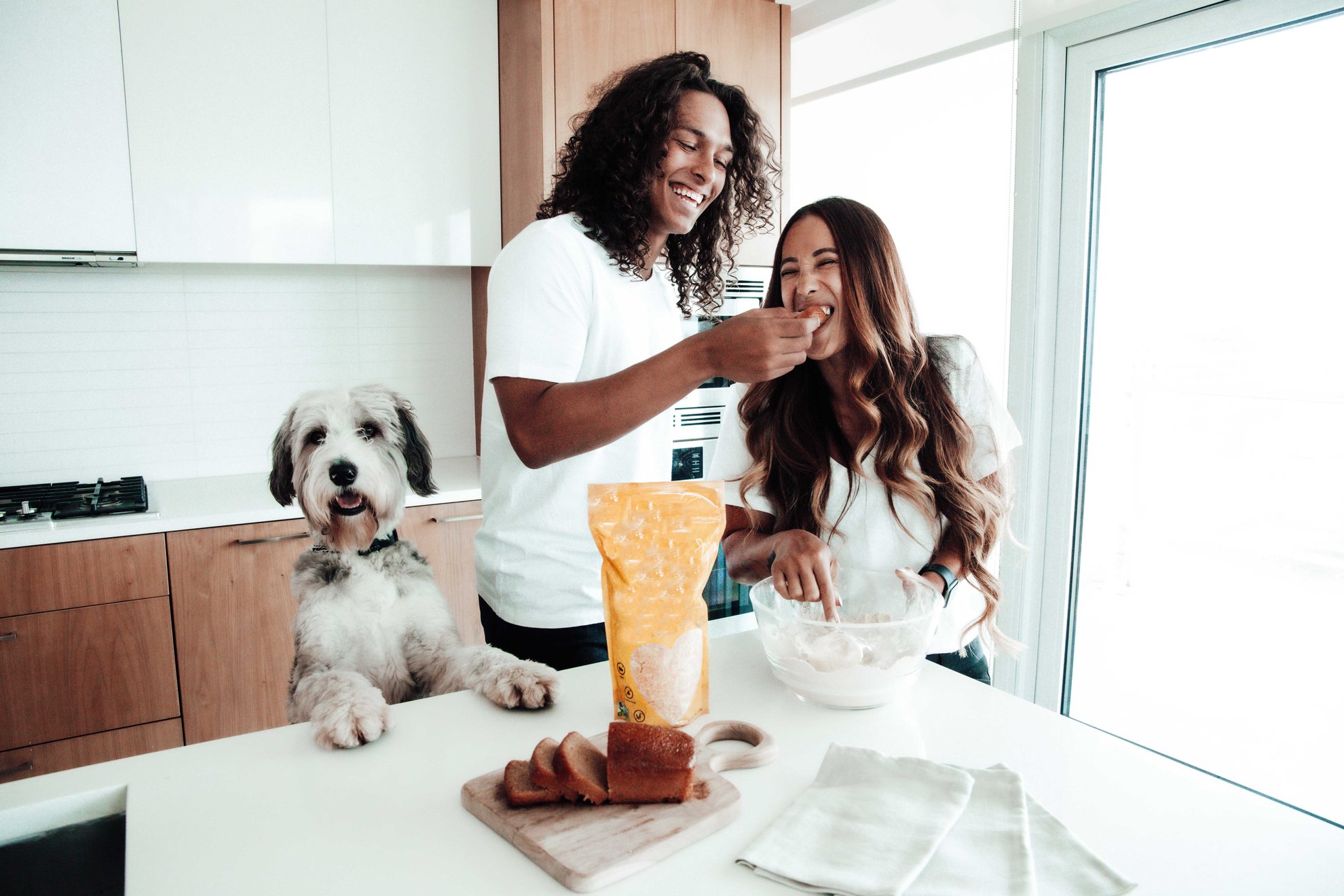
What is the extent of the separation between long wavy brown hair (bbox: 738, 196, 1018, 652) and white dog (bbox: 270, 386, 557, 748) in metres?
0.58

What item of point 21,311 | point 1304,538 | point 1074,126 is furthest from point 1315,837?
point 21,311

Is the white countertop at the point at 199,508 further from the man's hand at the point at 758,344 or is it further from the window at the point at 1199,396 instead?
the window at the point at 1199,396

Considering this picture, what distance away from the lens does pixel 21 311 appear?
97.7 inches

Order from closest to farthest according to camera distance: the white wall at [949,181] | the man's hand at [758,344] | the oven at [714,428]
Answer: the man's hand at [758,344]
the white wall at [949,181]
the oven at [714,428]

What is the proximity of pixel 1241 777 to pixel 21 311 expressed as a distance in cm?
344

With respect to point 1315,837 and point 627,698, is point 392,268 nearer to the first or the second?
point 627,698

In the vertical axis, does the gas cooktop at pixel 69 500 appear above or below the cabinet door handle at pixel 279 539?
above

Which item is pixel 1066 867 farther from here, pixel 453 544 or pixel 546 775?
pixel 453 544

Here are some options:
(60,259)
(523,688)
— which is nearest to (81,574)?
(60,259)

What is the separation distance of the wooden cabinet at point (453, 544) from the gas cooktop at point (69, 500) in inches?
26.8

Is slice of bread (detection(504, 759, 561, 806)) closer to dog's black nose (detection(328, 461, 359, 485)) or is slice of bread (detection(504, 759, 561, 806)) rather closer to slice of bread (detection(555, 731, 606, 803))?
slice of bread (detection(555, 731, 606, 803))

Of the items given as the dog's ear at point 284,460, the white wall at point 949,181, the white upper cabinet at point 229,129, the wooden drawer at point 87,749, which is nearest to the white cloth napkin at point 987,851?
the dog's ear at point 284,460

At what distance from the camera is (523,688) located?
1021 millimetres

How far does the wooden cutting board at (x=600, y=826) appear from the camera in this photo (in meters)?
0.70
